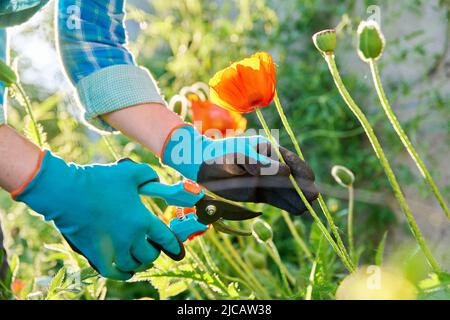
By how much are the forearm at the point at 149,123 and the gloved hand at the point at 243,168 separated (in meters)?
0.02

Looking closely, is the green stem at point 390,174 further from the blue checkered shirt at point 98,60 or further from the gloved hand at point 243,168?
the blue checkered shirt at point 98,60

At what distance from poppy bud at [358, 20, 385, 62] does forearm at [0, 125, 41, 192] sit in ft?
0.99

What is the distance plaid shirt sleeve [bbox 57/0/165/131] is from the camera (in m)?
0.78

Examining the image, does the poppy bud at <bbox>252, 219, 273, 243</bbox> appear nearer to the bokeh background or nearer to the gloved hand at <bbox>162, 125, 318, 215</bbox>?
the gloved hand at <bbox>162, 125, 318, 215</bbox>

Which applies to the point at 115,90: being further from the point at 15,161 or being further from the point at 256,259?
the point at 256,259

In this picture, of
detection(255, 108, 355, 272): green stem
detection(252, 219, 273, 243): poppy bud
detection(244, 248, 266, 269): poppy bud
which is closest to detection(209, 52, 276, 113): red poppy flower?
detection(255, 108, 355, 272): green stem

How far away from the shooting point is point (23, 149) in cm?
62

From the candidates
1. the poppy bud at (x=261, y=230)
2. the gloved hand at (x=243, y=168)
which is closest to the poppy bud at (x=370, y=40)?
the gloved hand at (x=243, y=168)

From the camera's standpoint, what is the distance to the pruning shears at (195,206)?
0.64 metres

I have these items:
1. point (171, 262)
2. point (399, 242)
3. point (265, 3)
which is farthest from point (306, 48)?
point (171, 262)

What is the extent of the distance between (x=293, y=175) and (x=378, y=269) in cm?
23

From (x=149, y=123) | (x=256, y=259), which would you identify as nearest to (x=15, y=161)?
(x=149, y=123)

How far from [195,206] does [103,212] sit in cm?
9
